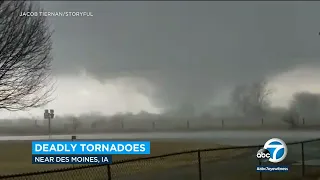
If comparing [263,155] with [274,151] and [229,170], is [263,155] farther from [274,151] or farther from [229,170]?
[229,170]

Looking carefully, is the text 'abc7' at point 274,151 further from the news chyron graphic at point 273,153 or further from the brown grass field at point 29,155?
the brown grass field at point 29,155

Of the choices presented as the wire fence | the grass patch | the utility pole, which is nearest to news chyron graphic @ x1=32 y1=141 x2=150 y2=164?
the grass patch

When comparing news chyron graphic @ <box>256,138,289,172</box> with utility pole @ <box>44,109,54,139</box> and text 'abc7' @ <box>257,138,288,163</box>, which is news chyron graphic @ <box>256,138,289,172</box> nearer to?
text 'abc7' @ <box>257,138,288,163</box>

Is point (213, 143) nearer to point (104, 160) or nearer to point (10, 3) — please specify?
point (104, 160)

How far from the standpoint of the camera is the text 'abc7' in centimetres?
627

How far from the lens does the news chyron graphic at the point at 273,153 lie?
627 cm

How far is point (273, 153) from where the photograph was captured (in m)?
6.30

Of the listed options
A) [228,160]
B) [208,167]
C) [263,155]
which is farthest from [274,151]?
[208,167]

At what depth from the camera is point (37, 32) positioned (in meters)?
6.92

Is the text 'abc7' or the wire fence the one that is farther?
the wire fence

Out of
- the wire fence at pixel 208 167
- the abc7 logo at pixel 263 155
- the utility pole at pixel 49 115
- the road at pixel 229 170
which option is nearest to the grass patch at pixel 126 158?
the wire fence at pixel 208 167

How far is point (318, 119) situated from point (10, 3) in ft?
16.5

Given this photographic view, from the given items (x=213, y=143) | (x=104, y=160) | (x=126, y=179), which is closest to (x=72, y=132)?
(x=104, y=160)

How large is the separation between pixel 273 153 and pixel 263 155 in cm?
15
